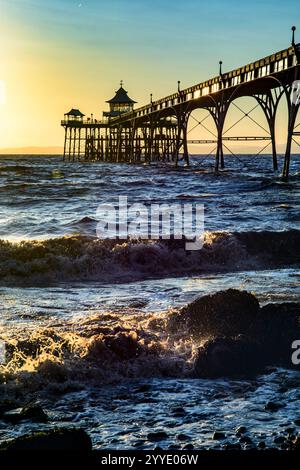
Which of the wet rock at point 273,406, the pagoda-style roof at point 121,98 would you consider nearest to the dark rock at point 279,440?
the wet rock at point 273,406

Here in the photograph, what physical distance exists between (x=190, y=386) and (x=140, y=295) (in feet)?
14.6

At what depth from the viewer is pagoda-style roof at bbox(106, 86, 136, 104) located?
267 feet

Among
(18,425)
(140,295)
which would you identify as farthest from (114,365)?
(140,295)

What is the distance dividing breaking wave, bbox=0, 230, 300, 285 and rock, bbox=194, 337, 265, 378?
6052 mm

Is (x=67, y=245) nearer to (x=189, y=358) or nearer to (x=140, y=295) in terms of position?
(x=140, y=295)

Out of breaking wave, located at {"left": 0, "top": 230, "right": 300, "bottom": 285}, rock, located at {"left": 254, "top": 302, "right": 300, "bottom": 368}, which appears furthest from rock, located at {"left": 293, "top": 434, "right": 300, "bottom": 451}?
breaking wave, located at {"left": 0, "top": 230, "right": 300, "bottom": 285}

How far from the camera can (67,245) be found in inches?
556

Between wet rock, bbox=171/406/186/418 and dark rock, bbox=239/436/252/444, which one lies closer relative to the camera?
dark rock, bbox=239/436/252/444

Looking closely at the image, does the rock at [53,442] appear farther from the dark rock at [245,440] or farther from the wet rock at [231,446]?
the dark rock at [245,440]

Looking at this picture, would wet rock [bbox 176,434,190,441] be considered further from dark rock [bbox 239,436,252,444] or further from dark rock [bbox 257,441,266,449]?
dark rock [bbox 257,441,266,449]

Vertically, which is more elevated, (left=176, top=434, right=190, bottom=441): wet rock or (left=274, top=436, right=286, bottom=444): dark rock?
(left=274, top=436, right=286, bottom=444): dark rock

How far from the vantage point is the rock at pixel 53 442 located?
139 inches

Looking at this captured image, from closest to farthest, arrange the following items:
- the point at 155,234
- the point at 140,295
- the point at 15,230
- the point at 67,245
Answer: the point at 140,295 < the point at 67,245 < the point at 155,234 < the point at 15,230

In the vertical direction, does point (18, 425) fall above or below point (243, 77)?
below
